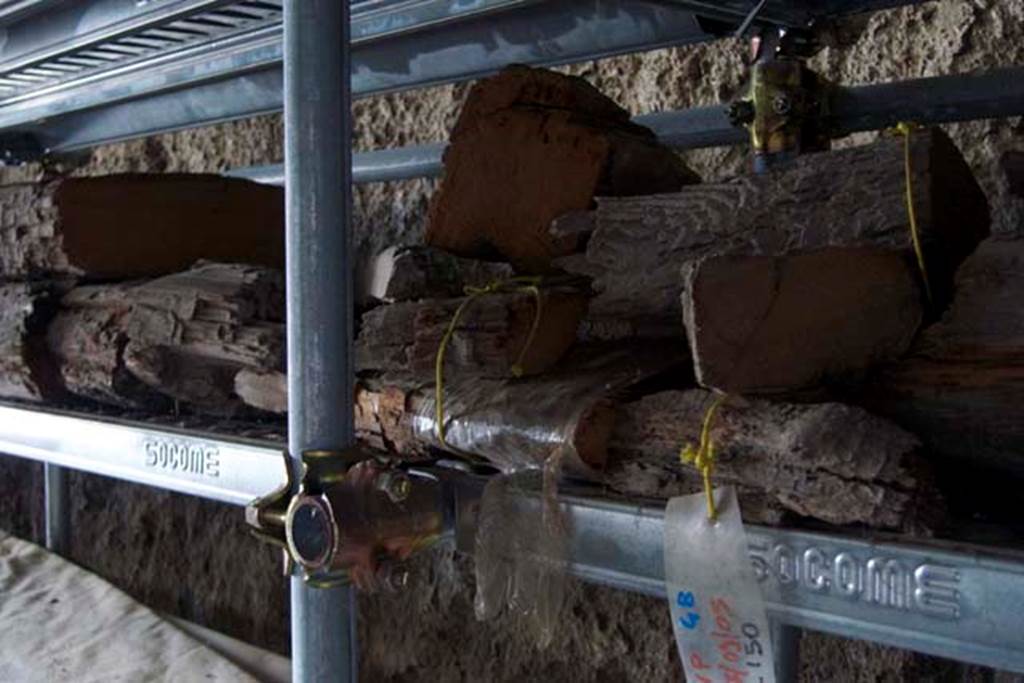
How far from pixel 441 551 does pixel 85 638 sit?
0.48m

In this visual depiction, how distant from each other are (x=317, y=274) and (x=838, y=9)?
54cm

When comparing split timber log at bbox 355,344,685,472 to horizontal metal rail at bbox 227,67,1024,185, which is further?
horizontal metal rail at bbox 227,67,1024,185

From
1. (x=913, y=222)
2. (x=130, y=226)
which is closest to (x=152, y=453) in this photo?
(x=130, y=226)

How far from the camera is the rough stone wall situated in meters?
1.15

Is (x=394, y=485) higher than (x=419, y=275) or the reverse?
the reverse

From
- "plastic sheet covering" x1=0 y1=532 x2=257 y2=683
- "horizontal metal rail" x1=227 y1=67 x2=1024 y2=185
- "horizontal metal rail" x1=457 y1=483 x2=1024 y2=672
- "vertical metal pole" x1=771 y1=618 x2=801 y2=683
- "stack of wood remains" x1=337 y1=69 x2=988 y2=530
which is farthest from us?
"plastic sheet covering" x1=0 y1=532 x2=257 y2=683

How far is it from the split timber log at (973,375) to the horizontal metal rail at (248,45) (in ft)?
1.32

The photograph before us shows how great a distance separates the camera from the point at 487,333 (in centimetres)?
80

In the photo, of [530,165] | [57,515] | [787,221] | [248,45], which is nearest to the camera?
[787,221]

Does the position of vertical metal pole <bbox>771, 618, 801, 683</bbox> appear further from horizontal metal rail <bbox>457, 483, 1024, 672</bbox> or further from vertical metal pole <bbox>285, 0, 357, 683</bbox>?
vertical metal pole <bbox>285, 0, 357, 683</bbox>

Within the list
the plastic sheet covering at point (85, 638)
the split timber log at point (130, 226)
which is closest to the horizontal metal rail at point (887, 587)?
the split timber log at point (130, 226)

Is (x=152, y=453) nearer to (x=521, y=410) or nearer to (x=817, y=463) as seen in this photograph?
(x=521, y=410)

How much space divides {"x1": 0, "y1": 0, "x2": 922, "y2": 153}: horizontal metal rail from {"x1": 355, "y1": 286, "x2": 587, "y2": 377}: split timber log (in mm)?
330

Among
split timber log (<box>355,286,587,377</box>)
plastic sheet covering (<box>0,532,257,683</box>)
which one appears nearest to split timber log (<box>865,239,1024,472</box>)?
split timber log (<box>355,286,587,377</box>)
